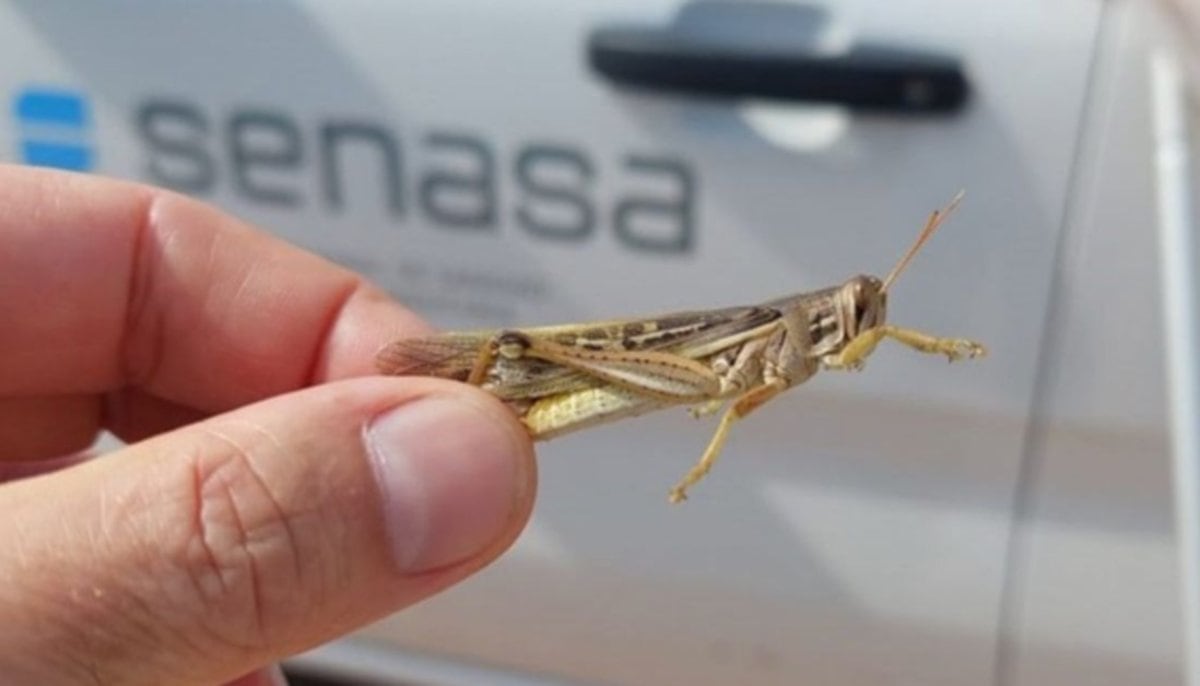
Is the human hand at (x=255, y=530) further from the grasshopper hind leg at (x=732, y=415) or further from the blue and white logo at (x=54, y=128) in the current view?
the blue and white logo at (x=54, y=128)

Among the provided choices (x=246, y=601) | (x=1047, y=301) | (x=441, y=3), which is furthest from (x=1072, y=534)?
(x=246, y=601)

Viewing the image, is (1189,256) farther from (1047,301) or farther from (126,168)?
(126,168)

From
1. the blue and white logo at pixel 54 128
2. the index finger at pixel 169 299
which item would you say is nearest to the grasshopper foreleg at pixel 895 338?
the index finger at pixel 169 299

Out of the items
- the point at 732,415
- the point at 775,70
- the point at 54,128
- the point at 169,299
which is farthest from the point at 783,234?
the point at 54,128

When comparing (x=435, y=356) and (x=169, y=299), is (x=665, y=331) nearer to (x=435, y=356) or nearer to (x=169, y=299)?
(x=435, y=356)

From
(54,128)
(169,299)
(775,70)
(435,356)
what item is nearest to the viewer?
(435,356)

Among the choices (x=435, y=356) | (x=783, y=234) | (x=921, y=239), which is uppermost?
(x=921, y=239)
